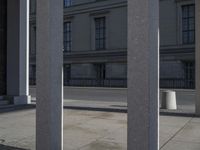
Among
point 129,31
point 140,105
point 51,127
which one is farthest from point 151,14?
point 51,127

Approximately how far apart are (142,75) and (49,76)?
199 centimetres

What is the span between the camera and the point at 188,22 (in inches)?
1561

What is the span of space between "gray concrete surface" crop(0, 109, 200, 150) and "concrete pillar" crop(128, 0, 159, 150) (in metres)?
2.13

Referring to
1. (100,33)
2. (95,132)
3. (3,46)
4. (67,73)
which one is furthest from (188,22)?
(95,132)

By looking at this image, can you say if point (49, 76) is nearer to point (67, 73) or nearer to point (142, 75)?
point (142, 75)

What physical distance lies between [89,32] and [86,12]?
319 centimetres

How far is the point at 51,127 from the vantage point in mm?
5934

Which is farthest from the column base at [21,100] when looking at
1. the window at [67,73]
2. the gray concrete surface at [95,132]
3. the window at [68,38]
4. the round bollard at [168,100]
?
the window at [68,38]

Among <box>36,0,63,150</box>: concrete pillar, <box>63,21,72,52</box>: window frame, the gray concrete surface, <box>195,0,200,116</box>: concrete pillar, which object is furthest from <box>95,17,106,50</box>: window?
<box>36,0,63,150</box>: concrete pillar

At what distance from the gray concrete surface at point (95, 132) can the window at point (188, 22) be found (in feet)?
97.5

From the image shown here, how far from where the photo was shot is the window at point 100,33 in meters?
47.0

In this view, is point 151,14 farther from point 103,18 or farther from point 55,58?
point 103,18

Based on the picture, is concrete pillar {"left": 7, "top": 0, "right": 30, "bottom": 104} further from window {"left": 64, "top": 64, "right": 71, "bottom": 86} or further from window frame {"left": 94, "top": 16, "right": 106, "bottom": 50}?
window {"left": 64, "top": 64, "right": 71, "bottom": 86}

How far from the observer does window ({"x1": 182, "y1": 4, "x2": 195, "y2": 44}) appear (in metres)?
39.2
